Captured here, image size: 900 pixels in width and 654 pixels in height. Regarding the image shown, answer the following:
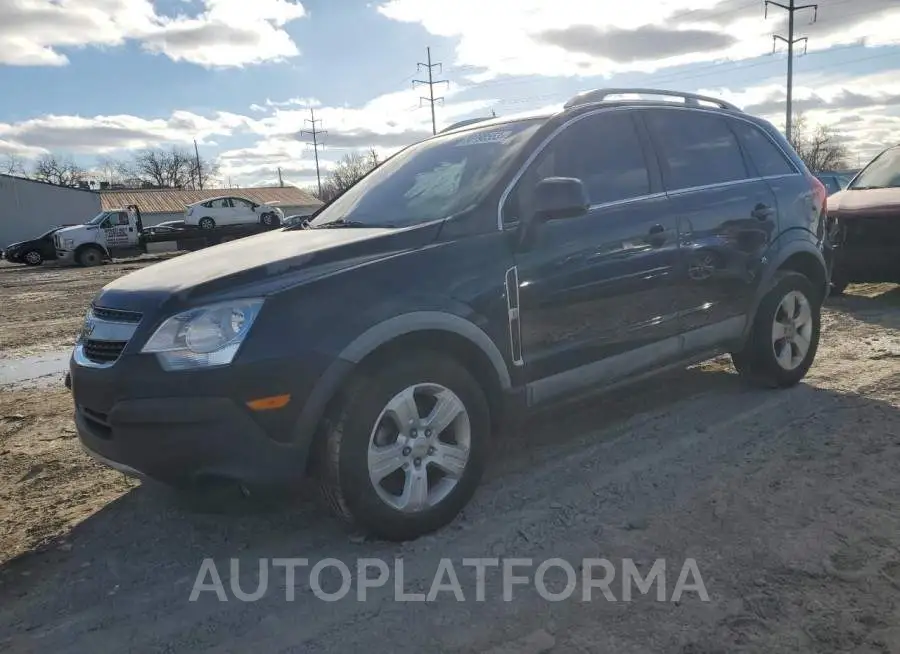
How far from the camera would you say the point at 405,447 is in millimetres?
2994

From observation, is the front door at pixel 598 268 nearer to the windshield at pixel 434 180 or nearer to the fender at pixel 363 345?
the windshield at pixel 434 180

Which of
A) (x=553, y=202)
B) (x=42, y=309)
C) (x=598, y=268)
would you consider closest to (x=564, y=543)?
(x=598, y=268)

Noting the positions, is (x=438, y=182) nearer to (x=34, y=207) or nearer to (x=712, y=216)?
(x=712, y=216)

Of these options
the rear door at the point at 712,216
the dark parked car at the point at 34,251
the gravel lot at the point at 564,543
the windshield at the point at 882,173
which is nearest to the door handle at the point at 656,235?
the rear door at the point at 712,216

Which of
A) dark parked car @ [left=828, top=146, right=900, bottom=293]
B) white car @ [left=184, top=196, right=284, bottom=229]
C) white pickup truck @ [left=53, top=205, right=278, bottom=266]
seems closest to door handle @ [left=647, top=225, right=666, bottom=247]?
dark parked car @ [left=828, top=146, right=900, bottom=293]

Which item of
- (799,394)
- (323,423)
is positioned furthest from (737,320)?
(323,423)

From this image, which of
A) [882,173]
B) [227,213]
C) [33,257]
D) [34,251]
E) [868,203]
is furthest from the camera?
[227,213]

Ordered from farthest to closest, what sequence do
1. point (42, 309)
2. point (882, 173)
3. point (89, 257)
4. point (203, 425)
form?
1. point (89, 257)
2. point (42, 309)
3. point (882, 173)
4. point (203, 425)

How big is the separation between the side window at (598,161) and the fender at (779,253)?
1.18 meters

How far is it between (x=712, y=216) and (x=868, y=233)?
4.72 metres

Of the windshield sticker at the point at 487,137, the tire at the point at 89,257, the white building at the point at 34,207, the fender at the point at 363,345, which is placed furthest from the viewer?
the white building at the point at 34,207

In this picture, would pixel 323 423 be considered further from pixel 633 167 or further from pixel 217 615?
pixel 633 167

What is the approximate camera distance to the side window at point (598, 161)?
142 inches

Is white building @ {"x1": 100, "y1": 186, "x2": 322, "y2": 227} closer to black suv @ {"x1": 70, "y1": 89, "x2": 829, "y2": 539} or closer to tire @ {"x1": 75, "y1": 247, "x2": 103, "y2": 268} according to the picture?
tire @ {"x1": 75, "y1": 247, "x2": 103, "y2": 268}
